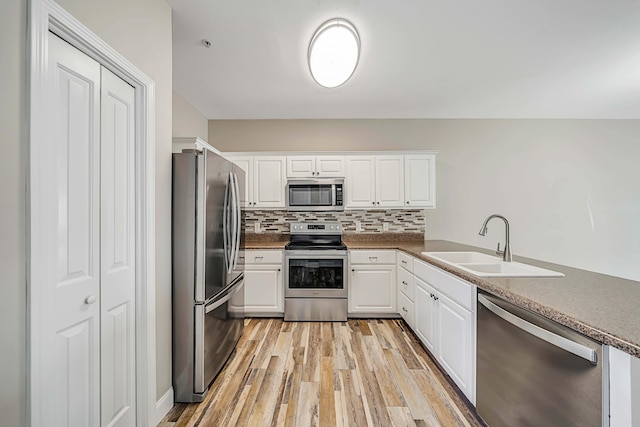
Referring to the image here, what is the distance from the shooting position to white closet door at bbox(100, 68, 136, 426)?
1.27 m

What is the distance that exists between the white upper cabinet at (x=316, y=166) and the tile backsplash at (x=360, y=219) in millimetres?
604

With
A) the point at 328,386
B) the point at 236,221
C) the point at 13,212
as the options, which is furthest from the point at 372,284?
the point at 13,212

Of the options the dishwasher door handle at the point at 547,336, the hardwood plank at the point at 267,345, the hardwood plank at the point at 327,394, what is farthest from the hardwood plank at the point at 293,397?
the dishwasher door handle at the point at 547,336

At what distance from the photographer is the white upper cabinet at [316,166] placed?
345cm

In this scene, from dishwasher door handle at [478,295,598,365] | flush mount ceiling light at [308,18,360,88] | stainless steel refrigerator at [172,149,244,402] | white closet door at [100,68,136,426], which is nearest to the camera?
dishwasher door handle at [478,295,598,365]

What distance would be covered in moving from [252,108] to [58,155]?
2.65 meters

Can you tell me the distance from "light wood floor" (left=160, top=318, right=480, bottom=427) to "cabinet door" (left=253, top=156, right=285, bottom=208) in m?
1.60

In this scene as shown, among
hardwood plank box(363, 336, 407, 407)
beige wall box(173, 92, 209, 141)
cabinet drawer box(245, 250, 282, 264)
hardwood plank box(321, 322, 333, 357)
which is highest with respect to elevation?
beige wall box(173, 92, 209, 141)

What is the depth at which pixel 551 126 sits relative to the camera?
377cm

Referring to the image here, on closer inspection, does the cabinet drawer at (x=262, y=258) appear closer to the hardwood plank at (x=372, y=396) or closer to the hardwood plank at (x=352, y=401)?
the hardwood plank at (x=372, y=396)

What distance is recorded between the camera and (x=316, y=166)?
3445mm

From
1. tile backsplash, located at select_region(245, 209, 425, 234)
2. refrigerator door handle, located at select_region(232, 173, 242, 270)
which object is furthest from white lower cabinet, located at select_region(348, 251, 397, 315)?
refrigerator door handle, located at select_region(232, 173, 242, 270)

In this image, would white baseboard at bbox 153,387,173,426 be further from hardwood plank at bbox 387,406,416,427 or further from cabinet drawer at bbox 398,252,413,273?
cabinet drawer at bbox 398,252,413,273

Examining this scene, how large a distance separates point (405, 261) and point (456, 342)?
1.15 metres
